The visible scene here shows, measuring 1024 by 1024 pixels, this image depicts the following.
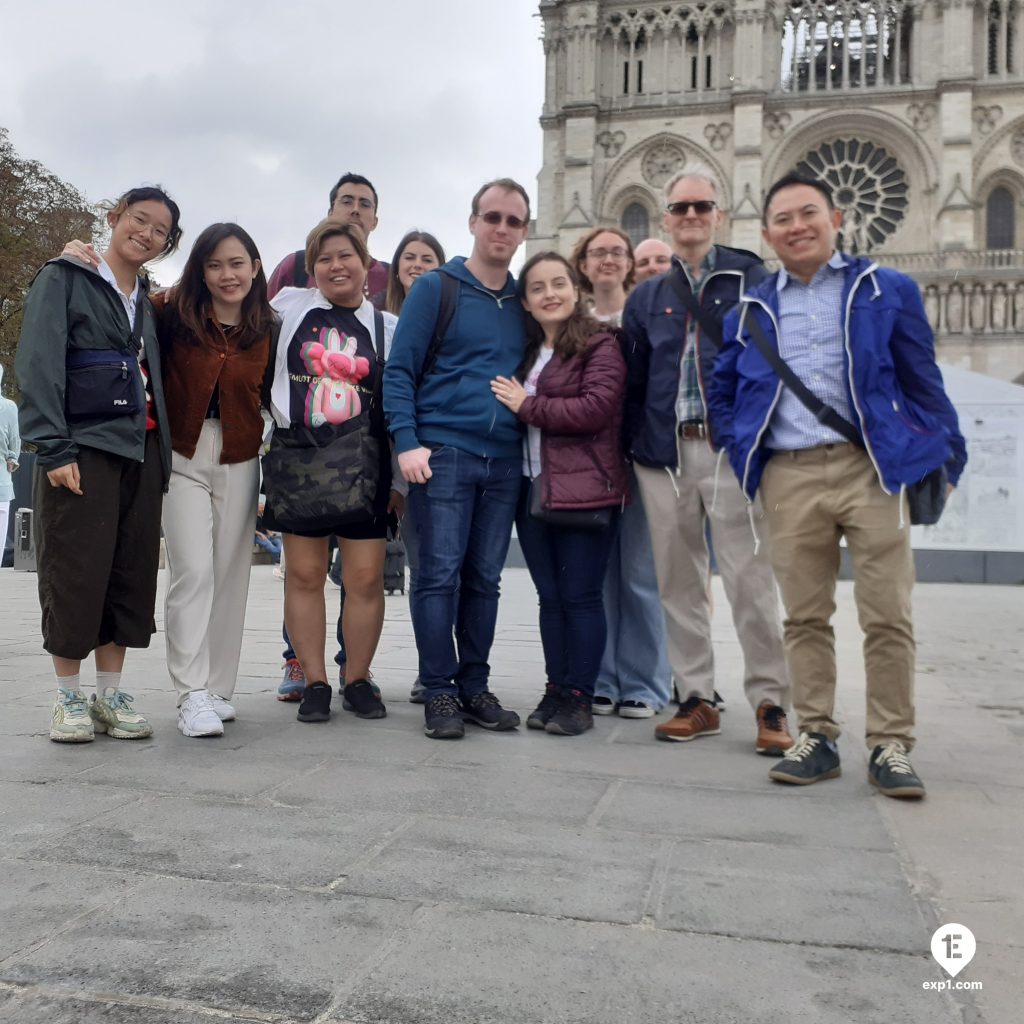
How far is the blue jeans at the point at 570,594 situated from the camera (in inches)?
171

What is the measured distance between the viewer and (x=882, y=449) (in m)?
3.45

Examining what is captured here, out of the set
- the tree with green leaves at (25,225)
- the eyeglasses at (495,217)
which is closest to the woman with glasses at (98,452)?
the eyeglasses at (495,217)

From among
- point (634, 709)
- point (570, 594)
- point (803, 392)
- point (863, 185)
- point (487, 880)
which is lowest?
point (634, 709)

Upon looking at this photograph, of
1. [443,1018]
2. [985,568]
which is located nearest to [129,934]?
[443,1018]

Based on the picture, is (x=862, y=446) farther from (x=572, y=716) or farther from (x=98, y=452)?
(x=98, y=452)

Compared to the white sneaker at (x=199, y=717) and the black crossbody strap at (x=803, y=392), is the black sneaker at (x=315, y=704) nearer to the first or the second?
the white sneaker at (x=199, y=717)

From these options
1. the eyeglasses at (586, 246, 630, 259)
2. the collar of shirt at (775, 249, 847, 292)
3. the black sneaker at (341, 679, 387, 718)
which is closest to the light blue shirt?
the collar of shirt at (775, 249, 847, 292)

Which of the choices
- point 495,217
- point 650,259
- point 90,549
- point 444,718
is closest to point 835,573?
point 444,718

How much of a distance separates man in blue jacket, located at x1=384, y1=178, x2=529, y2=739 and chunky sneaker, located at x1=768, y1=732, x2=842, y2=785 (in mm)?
1163

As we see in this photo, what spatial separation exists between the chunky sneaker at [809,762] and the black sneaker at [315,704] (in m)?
1.76

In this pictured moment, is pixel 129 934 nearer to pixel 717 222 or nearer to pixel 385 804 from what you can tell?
pixel 385 804

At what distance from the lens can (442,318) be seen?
427 cm

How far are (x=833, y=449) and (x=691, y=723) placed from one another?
49.1 inches

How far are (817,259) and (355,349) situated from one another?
5.92ft
